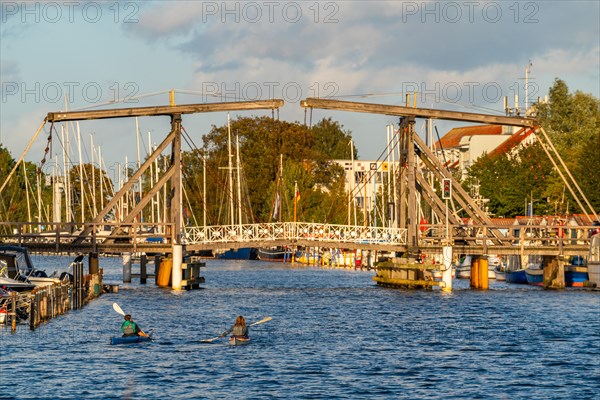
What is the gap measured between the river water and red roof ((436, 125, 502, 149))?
101 meters

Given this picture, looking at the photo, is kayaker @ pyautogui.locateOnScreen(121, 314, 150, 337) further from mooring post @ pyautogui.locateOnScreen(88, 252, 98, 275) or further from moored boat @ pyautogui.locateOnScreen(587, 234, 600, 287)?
moored boat @ pyautogui.locateOnScreen(587, 234, 600, 287)

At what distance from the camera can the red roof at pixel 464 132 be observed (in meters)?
166

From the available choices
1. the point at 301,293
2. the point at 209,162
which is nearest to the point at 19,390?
the point at 301,293

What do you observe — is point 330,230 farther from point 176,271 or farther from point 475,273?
point 475,273

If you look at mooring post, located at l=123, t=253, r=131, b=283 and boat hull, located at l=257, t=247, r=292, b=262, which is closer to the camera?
mooring post, located at l=123, t=253, r=131, b=283

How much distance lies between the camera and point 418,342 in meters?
44.5

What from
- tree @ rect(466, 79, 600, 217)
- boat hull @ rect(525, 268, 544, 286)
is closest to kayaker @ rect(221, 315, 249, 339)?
boat hull @ rect(525, 268, 544, 286)

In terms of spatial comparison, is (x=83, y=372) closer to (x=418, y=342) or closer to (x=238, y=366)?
(x=238, y=366)

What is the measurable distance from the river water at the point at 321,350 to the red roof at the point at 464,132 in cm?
10063

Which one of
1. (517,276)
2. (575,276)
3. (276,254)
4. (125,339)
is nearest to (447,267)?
(575,276)

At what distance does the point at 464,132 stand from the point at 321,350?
136 metres

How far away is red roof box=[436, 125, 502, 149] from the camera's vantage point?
166 metres

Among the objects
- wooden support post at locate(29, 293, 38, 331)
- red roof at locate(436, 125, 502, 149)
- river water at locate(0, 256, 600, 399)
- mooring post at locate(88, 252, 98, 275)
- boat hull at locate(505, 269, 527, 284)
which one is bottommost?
river water at locate(0, 256, 600, 399)

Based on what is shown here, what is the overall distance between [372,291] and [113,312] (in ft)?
64.5
